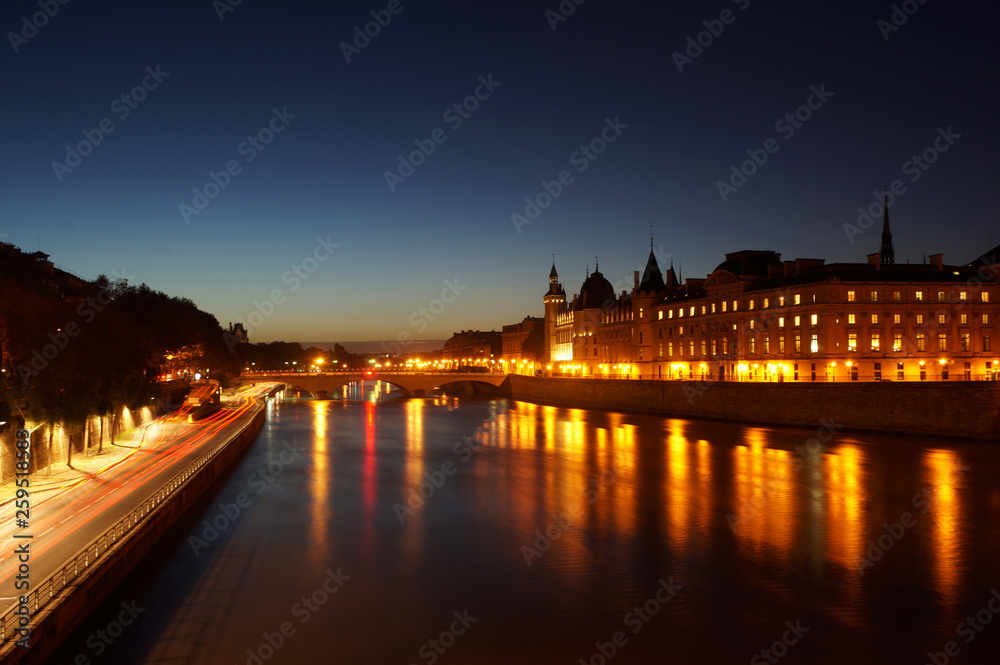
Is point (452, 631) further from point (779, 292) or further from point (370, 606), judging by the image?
point (779, 292)

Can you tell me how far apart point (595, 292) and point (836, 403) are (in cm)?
6323

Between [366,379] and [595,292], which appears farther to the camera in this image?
[595,292]

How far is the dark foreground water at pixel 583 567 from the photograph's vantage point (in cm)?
1504

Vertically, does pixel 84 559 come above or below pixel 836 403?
above

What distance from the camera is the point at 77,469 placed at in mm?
26906

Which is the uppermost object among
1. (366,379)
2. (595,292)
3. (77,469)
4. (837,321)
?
(595,292)

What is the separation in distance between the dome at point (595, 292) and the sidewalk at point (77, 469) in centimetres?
7752

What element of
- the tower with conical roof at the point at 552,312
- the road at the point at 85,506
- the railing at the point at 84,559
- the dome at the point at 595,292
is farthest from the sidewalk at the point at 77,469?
the tower with conical roof at the point at 552,312

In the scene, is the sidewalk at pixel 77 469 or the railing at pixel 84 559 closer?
the railing at pixel 84 559

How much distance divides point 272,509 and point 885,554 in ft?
66.2

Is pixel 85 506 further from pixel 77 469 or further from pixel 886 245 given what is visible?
pixel 886 245

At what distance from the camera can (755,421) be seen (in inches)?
2096

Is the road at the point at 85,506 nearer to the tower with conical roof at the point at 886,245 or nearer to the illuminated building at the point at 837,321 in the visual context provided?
the illuminated building at the point at 837,321

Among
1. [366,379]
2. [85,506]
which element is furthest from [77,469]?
[366,379]
